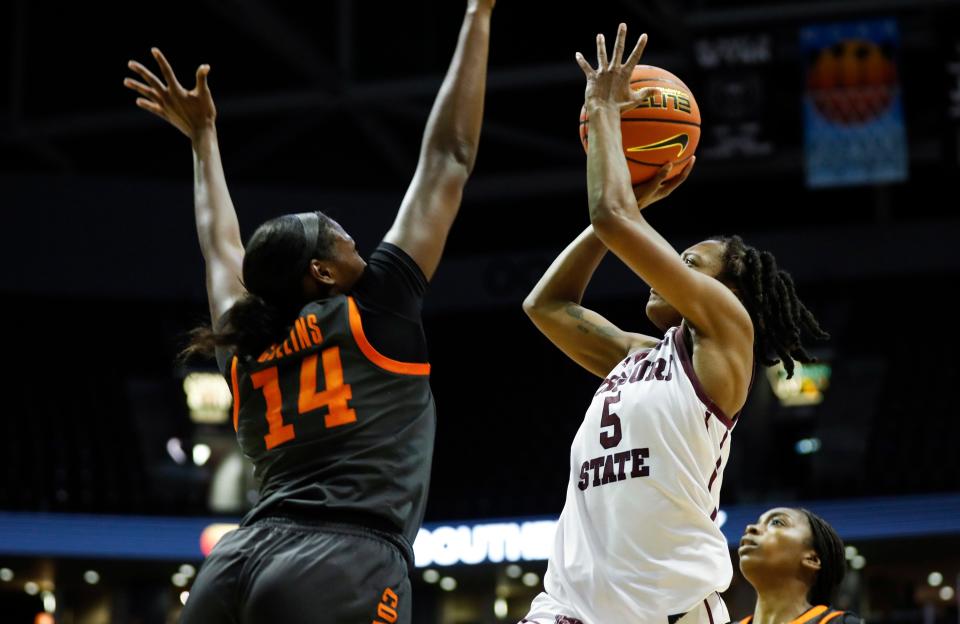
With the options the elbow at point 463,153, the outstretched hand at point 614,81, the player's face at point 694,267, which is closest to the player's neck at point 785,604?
the player's face at point 694,267

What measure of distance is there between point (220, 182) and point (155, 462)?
46.0 ft

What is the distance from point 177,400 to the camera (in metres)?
17.1

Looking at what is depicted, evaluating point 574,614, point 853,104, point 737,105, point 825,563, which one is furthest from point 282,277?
point 853,104

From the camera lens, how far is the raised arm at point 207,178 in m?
3.08

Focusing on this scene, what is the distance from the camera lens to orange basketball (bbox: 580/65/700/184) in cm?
364

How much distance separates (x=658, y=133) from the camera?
3680 millimetres

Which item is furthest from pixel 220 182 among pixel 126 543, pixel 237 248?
pixel 126 543

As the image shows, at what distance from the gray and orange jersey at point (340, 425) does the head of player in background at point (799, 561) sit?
226 centimetres

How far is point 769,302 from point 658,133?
0.62 m

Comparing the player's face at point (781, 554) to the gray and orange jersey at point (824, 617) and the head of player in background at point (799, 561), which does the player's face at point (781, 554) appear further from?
the gray and orange jersey at point (824, 617)

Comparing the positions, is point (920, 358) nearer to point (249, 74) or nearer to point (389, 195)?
point (389, 195)

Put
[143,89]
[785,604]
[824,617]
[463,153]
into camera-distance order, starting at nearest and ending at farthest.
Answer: [463,153] < [143,89] < [824,617] < [785,604]

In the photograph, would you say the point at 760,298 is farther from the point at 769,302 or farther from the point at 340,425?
the point at 340,425

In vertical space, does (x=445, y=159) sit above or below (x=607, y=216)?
above
